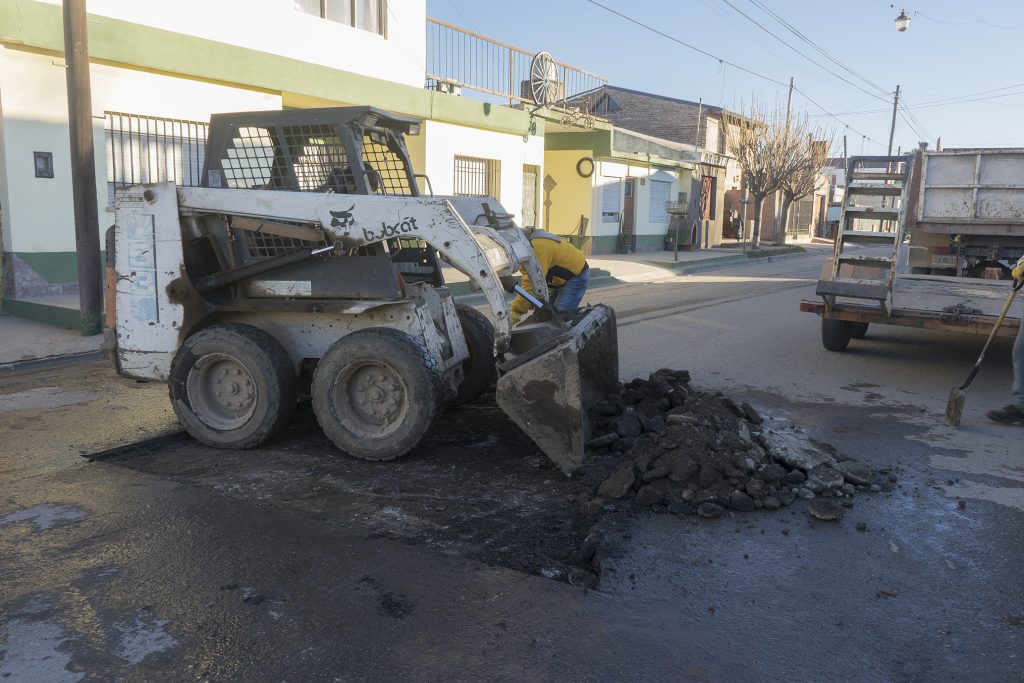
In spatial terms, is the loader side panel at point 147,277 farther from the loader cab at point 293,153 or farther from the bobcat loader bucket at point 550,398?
the bobcat loader bucket at point 550,398

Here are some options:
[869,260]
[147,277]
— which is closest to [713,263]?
[869,260]

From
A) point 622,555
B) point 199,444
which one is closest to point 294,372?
point 199,444

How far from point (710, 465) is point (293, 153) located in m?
3.61

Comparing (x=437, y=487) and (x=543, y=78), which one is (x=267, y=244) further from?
(x=543, y=78)

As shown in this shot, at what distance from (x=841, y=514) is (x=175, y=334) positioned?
4.49 meters

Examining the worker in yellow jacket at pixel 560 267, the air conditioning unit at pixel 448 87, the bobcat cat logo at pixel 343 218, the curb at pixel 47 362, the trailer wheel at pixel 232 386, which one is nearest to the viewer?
the bobcat cat logo at pixel 343 218

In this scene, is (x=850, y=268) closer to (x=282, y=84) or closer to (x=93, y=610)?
(x=93, y=610)

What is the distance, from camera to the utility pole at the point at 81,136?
9023 mm

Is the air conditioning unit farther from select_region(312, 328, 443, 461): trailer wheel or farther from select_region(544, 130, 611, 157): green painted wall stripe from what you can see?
select_region(312, 328, 443, 461): trailer wheel

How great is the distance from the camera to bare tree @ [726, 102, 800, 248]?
104 feet

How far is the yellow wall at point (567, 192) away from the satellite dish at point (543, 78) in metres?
4.50

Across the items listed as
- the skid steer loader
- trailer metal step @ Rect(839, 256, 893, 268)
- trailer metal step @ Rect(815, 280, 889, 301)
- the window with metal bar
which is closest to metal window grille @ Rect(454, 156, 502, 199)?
the window with metal bar

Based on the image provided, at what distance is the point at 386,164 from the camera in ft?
21.3

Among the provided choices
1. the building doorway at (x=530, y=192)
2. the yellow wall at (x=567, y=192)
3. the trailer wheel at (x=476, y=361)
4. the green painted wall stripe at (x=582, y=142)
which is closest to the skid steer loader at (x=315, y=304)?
the trailer wheel at (x=476, y=361)
